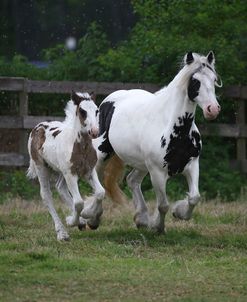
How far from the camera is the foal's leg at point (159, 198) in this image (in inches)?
449

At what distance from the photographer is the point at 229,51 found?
1733cm

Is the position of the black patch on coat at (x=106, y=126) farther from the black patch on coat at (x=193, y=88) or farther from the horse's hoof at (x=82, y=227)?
the black patch on coat at (x=193, y=88)

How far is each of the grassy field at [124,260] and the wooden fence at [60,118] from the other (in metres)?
2.91

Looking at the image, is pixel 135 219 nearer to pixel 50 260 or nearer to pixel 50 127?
pixel 50 127

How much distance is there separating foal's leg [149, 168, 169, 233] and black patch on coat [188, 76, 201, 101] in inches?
35.6

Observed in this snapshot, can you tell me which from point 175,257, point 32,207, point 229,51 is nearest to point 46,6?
point 229,51

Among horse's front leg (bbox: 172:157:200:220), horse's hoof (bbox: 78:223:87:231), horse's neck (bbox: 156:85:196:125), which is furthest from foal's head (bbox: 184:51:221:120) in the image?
horse's hoof (bbox: 78:223:87:231)

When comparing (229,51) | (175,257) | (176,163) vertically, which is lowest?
(175,257)

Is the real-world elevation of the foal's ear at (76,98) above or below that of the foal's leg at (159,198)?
above

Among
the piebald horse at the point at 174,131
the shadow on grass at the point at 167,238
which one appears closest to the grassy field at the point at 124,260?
the shadow on grass at the point at 167,238

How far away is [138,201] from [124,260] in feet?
8.55

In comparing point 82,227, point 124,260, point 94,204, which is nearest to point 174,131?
point 94,204

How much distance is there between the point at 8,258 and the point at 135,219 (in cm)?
272

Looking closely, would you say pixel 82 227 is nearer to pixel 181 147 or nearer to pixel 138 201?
pixel 138 201
